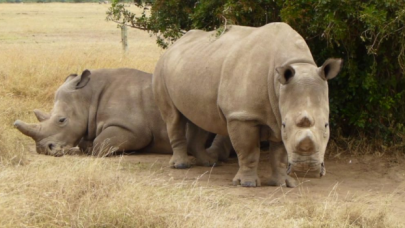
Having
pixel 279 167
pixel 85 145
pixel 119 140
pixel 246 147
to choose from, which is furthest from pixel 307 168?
pixel 85 145

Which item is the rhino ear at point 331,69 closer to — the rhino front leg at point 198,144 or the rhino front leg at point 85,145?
the rhino front leg at point 198,144

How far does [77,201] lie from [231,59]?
2.59 m

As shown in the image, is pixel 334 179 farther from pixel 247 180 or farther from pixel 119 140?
pixel 119 140

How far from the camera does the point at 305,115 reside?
670cm

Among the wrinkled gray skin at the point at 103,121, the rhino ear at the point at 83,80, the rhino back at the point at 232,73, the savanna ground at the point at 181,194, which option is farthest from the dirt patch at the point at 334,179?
the rhino ear at the point at 83,80

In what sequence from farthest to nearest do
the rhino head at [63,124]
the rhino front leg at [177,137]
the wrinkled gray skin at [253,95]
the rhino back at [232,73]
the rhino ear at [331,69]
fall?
1. the rhino head at [63,124]
2. the rhino front leg at [177,137]
3. the rhino back at [232,73]
4. the rhino ear at [331,69]
5. the wrinkled gray skin at [253,95]

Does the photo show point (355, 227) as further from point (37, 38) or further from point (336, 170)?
point (37, 38)

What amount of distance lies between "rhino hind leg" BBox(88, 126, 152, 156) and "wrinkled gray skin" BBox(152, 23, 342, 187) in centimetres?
55

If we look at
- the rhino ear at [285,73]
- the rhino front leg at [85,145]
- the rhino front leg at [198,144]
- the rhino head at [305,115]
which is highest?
the rhino ear at [285,73]

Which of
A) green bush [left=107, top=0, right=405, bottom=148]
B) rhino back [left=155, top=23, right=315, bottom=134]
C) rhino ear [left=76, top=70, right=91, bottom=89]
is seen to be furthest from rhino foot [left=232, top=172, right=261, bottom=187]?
rhino ear [left=76, top=70, right=91, bottom=89]

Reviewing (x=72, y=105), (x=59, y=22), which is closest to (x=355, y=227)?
(x=72, y=105)

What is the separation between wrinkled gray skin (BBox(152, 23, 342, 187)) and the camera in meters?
6.82

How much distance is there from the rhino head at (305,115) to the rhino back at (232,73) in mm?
325

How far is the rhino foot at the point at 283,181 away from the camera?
7806 millimetres
